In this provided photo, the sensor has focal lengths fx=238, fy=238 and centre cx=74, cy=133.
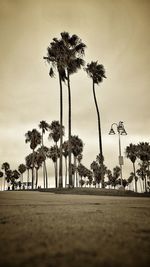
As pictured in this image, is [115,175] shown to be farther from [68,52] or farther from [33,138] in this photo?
[68,52]

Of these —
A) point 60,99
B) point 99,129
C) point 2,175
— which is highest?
point 60,99

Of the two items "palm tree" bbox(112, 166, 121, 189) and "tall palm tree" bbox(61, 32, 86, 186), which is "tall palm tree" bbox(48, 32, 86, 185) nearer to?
"tall palm tree" bbox(61, 32, 86, 186)

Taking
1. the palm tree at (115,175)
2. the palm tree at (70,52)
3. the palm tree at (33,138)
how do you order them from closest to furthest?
the palm tree at (70,52)
the palm tree at (33,138)
the palm tree at (115,175)

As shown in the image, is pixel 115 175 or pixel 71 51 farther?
pixel 115 175

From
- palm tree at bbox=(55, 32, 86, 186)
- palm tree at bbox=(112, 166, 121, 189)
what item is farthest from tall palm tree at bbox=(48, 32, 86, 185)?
palm tree at bbox=(112, 166, 121, 189)

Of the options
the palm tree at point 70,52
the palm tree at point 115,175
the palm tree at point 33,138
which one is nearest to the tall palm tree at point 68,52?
the palm tree at point 70,52

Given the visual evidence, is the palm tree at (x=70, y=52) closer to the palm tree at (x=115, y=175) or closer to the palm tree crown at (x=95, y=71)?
the palm tree crown at (x=95, y=71)

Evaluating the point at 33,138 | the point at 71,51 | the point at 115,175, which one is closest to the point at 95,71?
the point at 71,51

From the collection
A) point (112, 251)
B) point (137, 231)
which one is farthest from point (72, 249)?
point (137, 231)

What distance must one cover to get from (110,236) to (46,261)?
71cm

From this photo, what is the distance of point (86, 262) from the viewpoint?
1096 millimetres

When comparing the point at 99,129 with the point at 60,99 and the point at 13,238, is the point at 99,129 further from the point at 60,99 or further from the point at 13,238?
the point at 13,238

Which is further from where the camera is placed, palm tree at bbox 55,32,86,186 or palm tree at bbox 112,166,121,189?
palm tree at bbox 112,166,121,189

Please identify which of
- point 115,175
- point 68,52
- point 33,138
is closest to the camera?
point 68,52
